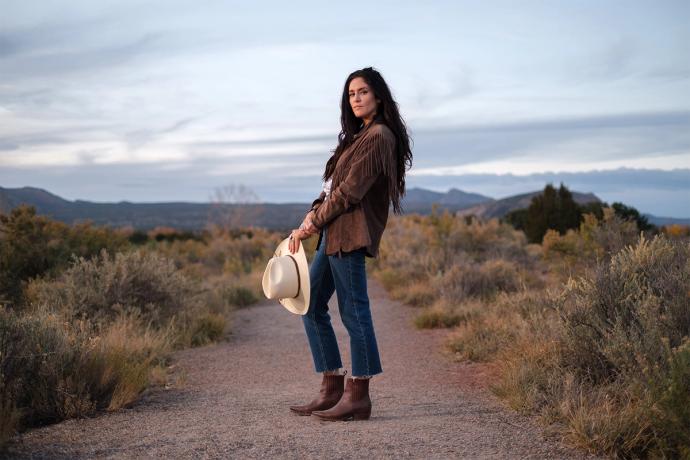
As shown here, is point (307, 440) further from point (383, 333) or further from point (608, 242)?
point (608, 242)

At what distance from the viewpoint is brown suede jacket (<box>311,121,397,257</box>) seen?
15.7 feet

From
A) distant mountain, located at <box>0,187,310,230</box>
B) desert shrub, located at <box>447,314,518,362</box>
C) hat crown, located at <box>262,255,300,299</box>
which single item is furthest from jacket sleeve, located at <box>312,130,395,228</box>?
distant mountain, located at <box>0,187,310,230</box>

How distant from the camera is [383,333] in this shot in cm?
980

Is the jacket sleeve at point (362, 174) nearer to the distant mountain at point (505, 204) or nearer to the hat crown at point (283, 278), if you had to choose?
the hat crown at point (283, 278)

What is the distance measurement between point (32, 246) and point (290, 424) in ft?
24.4

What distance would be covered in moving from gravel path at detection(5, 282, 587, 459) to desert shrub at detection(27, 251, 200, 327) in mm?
1419

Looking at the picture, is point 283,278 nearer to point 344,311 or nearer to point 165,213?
point 344,311

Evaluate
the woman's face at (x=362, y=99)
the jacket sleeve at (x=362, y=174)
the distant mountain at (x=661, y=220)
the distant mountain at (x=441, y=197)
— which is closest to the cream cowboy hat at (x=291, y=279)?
the jacket sleeve at (x=362, y=174)

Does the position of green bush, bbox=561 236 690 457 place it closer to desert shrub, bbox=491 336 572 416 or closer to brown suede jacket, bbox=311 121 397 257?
desert shrub, bbox=491 336 572 416

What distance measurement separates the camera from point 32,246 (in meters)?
11.1

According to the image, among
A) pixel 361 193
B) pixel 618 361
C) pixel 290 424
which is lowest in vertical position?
pixel 290 424

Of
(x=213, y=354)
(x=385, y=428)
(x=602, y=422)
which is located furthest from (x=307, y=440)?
(x=213, y=354)

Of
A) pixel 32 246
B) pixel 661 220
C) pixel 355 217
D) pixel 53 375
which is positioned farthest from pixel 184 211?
pixel 355 217

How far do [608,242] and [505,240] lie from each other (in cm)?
655
